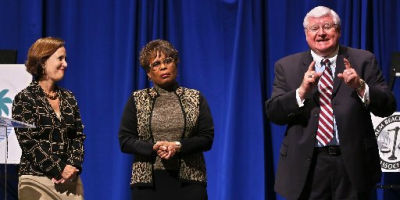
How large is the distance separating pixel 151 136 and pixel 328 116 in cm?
103

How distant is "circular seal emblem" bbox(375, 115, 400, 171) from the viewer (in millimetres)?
4715

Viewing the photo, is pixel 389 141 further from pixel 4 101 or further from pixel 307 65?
pixel 4 101

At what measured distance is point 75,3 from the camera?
5.37 metres

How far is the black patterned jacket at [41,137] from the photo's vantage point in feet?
11.1

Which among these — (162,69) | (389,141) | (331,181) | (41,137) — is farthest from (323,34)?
(389,141)

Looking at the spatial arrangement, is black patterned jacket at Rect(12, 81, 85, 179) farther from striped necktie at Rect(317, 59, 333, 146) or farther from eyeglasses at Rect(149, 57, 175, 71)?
striped necktie at Rect(317, 59, 333, 146)

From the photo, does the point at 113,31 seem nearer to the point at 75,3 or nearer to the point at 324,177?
the point at 75,3

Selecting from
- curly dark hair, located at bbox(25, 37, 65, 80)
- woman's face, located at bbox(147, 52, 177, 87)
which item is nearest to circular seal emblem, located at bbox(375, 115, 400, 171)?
woman's face, located at bbox(147, 52, 177, 87)

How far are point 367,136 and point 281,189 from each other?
1.63 ft

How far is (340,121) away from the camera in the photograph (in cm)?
309

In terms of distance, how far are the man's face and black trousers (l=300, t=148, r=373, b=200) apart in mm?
529

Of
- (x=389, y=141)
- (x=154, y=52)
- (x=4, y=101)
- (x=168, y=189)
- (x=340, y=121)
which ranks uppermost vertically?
(x=154, y=52)


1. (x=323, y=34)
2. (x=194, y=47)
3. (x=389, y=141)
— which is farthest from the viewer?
(x=194, y=47)

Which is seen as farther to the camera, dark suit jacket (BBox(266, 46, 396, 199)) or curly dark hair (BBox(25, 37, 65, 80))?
curly dark hair (BBox(25, 37, 65, 80))
